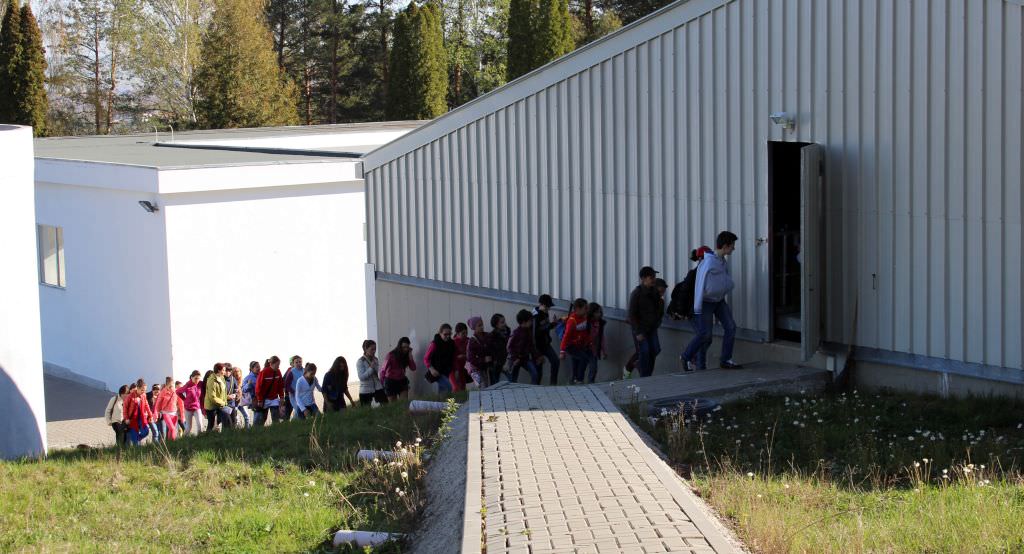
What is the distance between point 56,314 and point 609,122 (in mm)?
14445

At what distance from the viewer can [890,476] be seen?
893 centimetres

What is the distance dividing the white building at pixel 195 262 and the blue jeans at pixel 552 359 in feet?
23.8

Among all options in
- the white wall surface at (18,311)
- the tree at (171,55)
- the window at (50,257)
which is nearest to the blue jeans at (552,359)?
the white wall surface at (18,311)

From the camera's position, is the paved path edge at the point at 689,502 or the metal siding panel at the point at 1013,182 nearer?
the paved path edge at the point at 689,502

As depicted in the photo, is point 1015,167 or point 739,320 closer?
point 1015,167

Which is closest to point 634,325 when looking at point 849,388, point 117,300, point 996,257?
point 849,388

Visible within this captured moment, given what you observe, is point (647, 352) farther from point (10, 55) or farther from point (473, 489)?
point (10, 55)

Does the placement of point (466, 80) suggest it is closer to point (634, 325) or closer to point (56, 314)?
point (56, 314)

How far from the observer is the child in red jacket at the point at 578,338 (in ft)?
47.1

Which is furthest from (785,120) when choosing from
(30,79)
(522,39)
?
(30,79)

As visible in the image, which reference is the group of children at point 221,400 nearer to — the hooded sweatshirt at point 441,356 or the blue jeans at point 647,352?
the hooded sweatshirt at point 441,356

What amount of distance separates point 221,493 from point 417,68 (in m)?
40.7

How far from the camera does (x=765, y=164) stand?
504 inches

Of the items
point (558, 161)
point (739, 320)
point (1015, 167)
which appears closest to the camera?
point (1015, 167)
